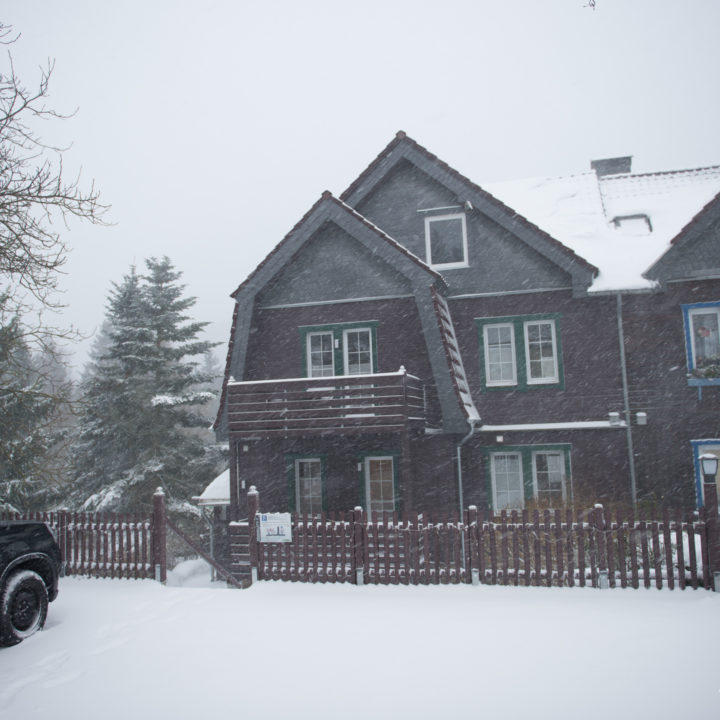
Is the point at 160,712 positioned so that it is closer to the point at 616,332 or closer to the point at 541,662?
the point at 541,662

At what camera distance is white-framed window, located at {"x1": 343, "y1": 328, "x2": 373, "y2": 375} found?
1605cm

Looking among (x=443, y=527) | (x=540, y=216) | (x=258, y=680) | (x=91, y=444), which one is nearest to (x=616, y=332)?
(x=540, y=216)

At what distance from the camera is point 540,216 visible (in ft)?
57.6

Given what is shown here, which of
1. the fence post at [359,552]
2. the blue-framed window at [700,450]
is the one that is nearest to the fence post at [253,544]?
the fence post at [359,552]

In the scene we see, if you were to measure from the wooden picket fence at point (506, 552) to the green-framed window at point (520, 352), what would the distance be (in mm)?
5234

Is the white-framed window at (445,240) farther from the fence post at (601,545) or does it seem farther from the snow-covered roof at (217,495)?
the snow-covered roof at (217,495)

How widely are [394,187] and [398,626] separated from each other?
39.4 ft

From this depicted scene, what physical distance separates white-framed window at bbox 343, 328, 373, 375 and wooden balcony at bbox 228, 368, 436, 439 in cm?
175

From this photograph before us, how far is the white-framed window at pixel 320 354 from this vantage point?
53.1ft

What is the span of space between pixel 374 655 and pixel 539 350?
1024cm

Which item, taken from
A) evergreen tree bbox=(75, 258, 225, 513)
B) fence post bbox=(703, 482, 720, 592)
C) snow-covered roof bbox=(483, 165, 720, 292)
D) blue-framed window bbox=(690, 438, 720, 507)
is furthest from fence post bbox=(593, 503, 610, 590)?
evergreen tree bbox=(75, 258, 225, 513)

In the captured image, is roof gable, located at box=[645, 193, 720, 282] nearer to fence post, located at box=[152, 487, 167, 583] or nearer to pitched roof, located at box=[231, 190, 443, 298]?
pitched roof, located at box=[231, 190, 443, 298]

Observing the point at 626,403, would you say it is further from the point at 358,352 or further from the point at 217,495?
the point at 217,495

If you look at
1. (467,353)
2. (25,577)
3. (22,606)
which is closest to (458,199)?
(467,353)
